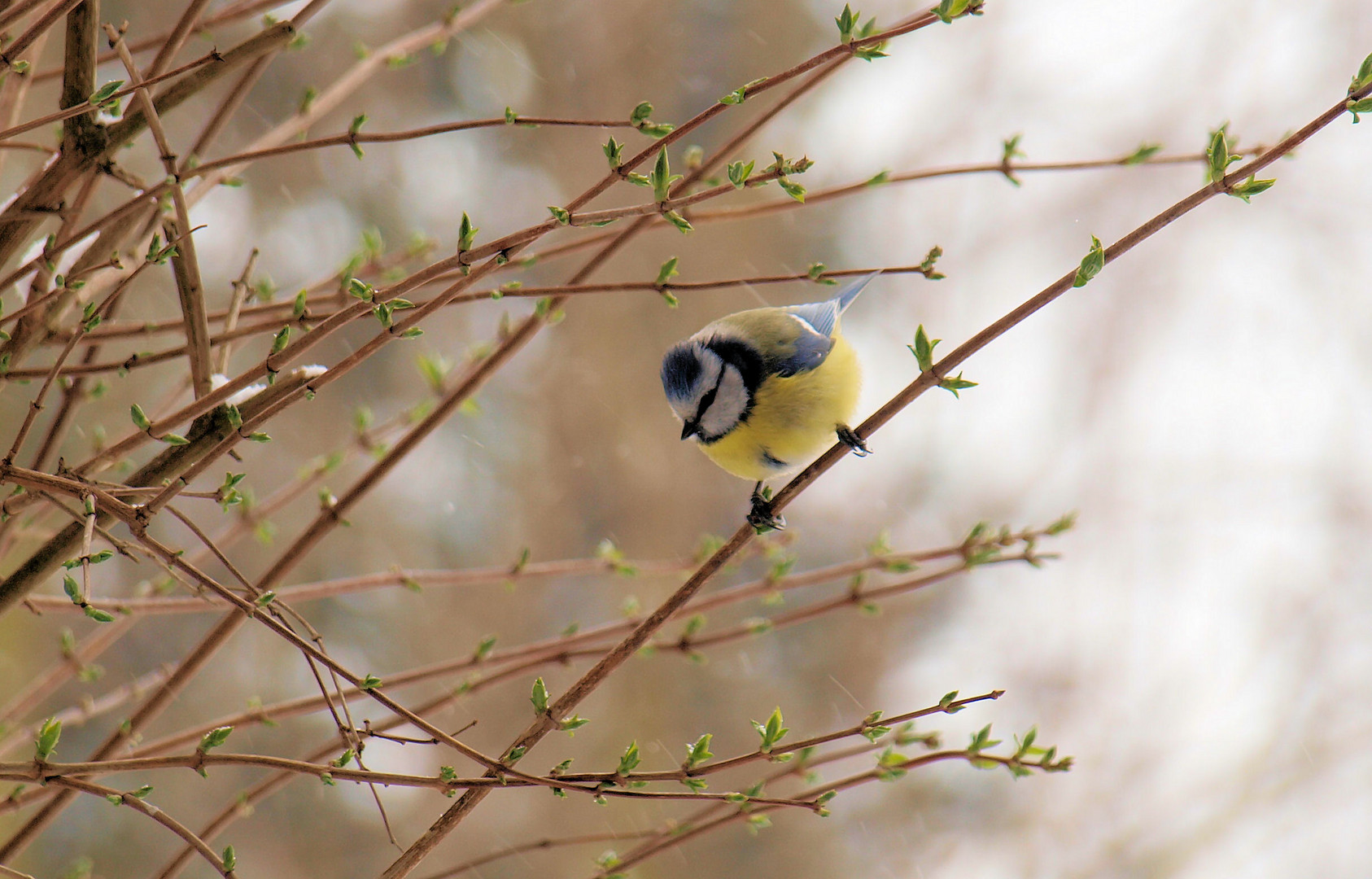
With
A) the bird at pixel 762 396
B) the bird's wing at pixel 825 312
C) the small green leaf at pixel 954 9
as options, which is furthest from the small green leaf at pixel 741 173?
the bird's wing at pixel 825 312

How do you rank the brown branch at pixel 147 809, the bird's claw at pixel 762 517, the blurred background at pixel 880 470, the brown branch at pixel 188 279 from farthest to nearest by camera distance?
the blurred background at pixel 880 470, the bird's claw at pixel 762 517, the brown branch at pixel 188 279, the brown branch at pixel 147 809

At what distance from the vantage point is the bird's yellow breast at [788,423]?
1.58 meters

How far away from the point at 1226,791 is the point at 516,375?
13.2 ft

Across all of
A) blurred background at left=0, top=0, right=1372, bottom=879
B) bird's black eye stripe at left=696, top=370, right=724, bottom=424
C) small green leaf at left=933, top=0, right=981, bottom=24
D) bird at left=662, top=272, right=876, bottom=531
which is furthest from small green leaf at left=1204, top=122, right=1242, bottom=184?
blurred background at left=0, top=0, right=1372, bottom=879

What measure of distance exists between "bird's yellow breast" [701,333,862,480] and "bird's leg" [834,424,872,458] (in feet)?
0.04

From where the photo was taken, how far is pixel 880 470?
5.11 m

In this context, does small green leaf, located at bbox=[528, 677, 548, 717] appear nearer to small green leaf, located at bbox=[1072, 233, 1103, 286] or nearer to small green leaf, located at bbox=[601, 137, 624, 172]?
small green leaf, located at bbox=[601, 137, 624, 172]

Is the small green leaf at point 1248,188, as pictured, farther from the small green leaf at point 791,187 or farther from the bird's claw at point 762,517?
the bird's claw at point 762,517

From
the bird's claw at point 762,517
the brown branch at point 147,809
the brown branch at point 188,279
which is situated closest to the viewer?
the brown branch at point 147,809

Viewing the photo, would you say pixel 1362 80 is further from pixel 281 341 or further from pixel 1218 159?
pixel 281 341

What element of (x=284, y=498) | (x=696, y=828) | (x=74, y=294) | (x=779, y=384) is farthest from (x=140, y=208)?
(x=779, y=384)

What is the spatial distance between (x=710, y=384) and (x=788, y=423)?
0.15 metres

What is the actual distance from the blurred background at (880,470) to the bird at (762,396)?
7.67ft

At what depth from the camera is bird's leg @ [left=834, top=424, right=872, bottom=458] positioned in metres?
0.94
